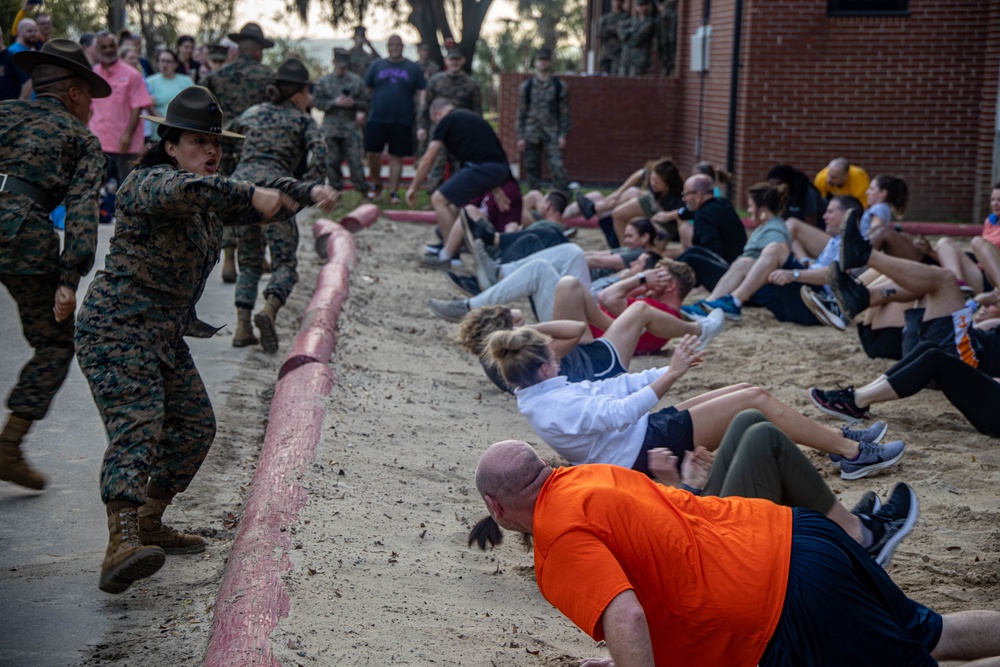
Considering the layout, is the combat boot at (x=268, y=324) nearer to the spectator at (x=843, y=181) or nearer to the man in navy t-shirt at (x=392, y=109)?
the spectator at (x=843, y=181)

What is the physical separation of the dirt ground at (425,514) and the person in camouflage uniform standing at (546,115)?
30.5ft

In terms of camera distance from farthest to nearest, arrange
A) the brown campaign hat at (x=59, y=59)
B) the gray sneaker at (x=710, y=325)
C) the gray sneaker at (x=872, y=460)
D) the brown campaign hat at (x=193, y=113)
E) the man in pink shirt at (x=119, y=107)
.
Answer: the man in pink shirt at (x=119, y=107) → the gray sneaker at (x=710, y=325) → the gray sneaker at (x=872, y=460) → the brown campaign hat at (x=59, y=59) → the brown campaign hat at (x=193, y=113)

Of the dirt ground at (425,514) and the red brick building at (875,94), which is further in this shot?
the red brick building at (875,94)

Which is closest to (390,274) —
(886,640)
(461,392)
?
(461,392)

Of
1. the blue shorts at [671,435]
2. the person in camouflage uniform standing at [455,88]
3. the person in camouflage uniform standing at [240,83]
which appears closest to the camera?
the blue shorts at [671,435]

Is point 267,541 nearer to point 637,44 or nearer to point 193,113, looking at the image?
point 193,113

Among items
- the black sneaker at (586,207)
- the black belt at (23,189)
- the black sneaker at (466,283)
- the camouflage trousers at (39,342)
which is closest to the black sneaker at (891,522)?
the camouflage trousers at (39,342)

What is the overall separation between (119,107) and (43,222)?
7881 millimetres

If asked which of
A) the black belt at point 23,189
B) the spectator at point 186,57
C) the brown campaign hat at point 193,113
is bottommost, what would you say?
the black belt at point 23,189

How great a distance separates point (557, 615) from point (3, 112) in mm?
3326

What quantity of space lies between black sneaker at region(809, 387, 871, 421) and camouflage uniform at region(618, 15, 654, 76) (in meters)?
16.2

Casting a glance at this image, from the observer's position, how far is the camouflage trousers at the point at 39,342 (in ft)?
16.4

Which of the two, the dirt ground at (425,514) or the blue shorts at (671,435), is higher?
the blue shorts at (671,435)

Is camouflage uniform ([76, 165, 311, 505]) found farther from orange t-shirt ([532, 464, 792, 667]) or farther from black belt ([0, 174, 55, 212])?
orange t-shirt ([532, 464, 792, 667])
